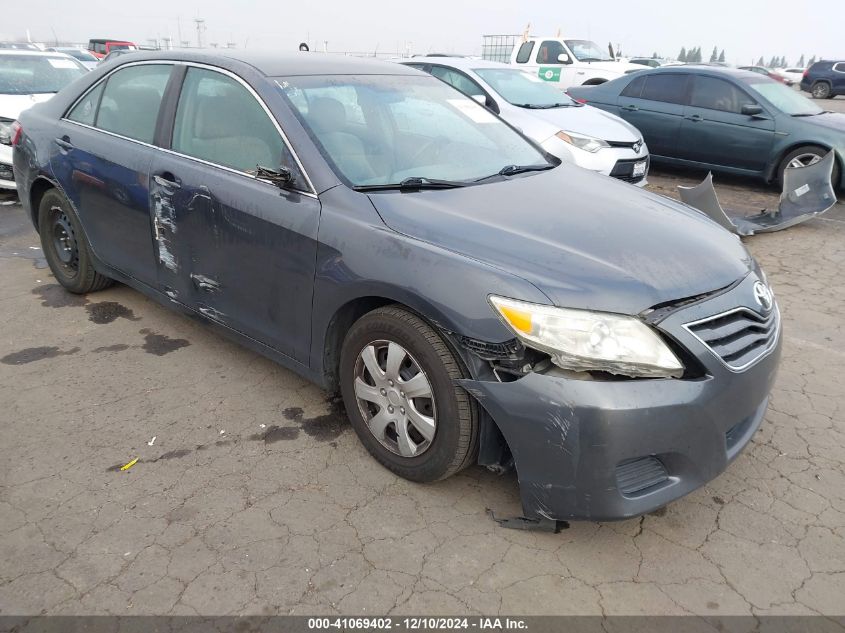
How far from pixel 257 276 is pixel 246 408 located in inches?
28.2

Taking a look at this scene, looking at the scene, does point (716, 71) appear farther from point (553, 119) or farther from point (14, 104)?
point (14, 104)

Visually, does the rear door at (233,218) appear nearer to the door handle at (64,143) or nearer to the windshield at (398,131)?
the windshield at (398,131)

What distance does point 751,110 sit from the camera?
859 cm

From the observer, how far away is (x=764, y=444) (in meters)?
3.19

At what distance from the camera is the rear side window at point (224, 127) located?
3127 millimetres

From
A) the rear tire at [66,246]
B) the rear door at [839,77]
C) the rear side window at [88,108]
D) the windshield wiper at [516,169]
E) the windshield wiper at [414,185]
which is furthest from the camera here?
the rear door at [839,77]

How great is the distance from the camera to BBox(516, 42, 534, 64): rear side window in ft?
48.8

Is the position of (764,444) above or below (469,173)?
below

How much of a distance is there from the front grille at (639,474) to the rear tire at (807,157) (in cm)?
710

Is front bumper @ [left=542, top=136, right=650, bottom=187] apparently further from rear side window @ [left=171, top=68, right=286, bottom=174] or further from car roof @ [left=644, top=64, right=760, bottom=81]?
rear side window @ [left=171, top=68, right=286, bottom=174]

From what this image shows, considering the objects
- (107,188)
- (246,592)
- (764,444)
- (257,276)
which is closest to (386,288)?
(257,276)

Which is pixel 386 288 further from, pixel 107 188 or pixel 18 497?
pixel 107 188

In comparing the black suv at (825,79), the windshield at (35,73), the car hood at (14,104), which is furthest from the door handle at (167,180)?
the black suv at (825,79)

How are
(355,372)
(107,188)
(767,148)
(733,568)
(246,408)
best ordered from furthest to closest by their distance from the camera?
(767,148) → (107,188) → (246,408) → (355,372) → (733,568)
